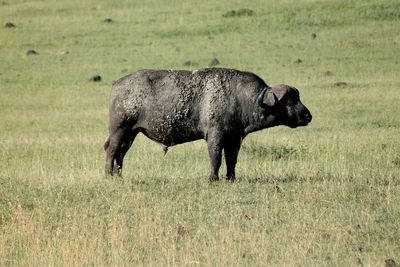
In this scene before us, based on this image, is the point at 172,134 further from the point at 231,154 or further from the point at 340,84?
the point at 340,84

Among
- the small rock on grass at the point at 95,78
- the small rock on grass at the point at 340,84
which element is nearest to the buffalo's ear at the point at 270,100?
the small rock on grass at the point at 340,84

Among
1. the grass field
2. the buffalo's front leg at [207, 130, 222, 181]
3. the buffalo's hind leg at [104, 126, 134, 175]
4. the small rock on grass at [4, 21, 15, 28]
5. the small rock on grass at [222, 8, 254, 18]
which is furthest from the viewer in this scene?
the small rock on grass at [4, 21, 15, 28]

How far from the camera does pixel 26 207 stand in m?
11.9

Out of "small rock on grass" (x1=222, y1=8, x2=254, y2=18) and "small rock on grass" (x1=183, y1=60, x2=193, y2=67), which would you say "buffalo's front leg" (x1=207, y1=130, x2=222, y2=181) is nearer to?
"small rock on grass" (x1=183, y1=60, x2=193, y2=67)

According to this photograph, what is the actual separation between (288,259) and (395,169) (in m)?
6.02

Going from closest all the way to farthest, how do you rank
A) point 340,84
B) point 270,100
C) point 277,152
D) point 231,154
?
point 270,100, point 231,154, point 277,152, point 340,84

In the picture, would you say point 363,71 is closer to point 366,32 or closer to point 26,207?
point 366,32

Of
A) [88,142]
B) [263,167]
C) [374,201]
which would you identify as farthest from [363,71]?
[374,201]

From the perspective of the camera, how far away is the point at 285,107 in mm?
13945

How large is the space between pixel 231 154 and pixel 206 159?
11.7 feet

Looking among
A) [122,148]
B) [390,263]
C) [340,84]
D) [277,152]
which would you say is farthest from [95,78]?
[390,263]

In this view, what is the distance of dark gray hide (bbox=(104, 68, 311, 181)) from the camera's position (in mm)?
13734

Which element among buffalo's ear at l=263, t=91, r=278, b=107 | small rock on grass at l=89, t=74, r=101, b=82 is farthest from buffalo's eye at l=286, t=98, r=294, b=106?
small rock on grass at l=89, t=74, r=101, b=82

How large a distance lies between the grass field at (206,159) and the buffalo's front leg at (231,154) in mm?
226
